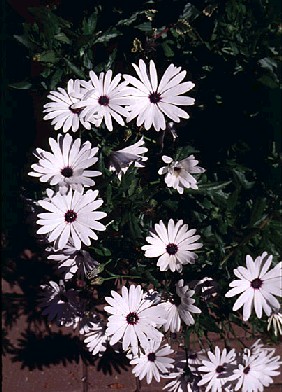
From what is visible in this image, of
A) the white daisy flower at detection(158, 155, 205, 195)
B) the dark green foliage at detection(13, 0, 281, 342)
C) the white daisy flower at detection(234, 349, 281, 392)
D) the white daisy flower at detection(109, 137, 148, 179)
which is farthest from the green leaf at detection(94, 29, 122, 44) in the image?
the white daisy flower at detection(234, 349, 281, 392)

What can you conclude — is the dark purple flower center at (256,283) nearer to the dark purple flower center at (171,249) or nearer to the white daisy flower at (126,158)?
the dark purple flower center at (171,249)

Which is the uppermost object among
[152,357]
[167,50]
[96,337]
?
[167,50]

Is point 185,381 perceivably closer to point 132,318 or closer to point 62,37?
point 132,318

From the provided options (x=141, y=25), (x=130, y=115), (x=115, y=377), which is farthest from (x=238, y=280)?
(x=115, y=377)

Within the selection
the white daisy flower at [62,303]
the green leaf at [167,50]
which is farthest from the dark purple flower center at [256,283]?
the green leaf at [167,50]

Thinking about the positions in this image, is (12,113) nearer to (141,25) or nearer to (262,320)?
(141,25)

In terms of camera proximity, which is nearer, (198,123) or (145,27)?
(145,27)

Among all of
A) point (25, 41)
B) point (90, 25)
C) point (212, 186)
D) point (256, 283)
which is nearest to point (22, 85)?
point (25, 41)
